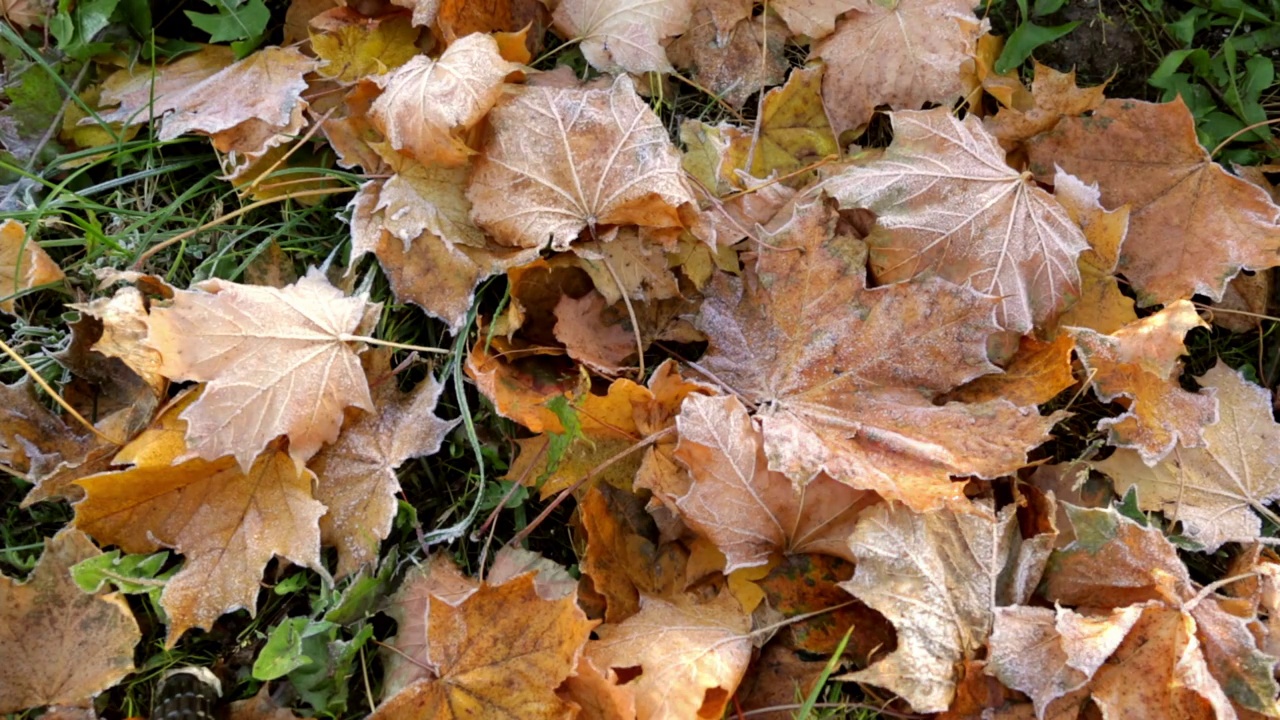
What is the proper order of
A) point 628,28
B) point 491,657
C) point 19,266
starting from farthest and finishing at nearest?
point 628,28
point 19,266
point 491,657

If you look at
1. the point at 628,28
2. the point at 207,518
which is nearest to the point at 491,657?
the point at 207,518

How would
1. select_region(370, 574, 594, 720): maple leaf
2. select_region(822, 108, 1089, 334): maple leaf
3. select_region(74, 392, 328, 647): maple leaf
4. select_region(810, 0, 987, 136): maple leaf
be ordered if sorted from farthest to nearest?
select_region(810, 0, 987, 136): maple leaf < select_region(822, 108, 1089, 334): maple leaf < select_region(74, 392, 328, 647): maple leaf < select_region(370, 574, 594, 720): maple leaf

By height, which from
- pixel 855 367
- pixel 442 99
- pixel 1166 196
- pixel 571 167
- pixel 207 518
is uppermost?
pixel 442 99

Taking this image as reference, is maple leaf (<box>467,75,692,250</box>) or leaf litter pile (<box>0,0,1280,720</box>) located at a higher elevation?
maple leaf (<box>467,75,692,250</box>)

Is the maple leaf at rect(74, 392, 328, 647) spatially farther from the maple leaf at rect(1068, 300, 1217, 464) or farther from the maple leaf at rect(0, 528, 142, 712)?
the maple leaf at rect(1068, 300, 1217, 464)

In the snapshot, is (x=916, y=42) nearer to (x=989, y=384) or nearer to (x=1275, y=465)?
(x=989, y=384)

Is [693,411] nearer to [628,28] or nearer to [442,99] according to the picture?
[442,99]

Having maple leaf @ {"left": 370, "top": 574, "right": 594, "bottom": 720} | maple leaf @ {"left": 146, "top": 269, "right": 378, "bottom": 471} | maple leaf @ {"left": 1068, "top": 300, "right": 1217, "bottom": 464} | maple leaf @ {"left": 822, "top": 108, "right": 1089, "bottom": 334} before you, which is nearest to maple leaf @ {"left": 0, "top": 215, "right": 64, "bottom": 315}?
maple leaf @ {"left": 146, "top": 269, "right": 378, "bottom": 471}
